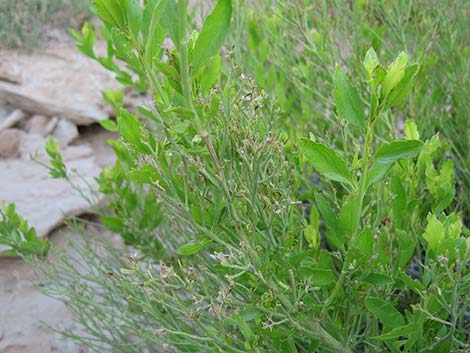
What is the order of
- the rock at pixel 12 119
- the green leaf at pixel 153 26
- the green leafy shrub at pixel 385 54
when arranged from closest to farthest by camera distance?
the green leaf at pixel 153 26, the green leafy shrub at pixel 385 54, the rock at pixel 12 119

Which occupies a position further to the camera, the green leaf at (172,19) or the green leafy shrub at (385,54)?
the green leafy shrub at (385,54)

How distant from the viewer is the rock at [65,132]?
4074 millimetres

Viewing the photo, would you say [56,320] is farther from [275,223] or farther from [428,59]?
[428,59]

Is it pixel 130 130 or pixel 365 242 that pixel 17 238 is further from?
pixel 365 242

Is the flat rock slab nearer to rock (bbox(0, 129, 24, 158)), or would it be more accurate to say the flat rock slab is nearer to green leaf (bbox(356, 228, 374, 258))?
rock (bbox(0, 129, 24, 158))

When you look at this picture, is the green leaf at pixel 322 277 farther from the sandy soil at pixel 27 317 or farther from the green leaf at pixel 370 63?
the sandy soil at pixel 27 317

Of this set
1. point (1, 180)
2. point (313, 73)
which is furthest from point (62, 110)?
point (313, 73)

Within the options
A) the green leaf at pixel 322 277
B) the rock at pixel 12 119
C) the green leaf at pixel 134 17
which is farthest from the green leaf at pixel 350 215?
the rock at pixel 12 119

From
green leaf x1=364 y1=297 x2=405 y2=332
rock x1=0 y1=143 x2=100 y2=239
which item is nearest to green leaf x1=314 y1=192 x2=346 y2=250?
green leaf x1=364 y1=297 x2=405 y2=332

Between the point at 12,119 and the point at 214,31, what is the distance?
3.45m

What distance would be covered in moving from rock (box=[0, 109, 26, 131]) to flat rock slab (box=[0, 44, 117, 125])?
0.26ft

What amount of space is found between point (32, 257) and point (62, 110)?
6.76 ft

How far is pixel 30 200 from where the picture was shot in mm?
3385

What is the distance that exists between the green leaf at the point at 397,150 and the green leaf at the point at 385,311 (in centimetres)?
36
